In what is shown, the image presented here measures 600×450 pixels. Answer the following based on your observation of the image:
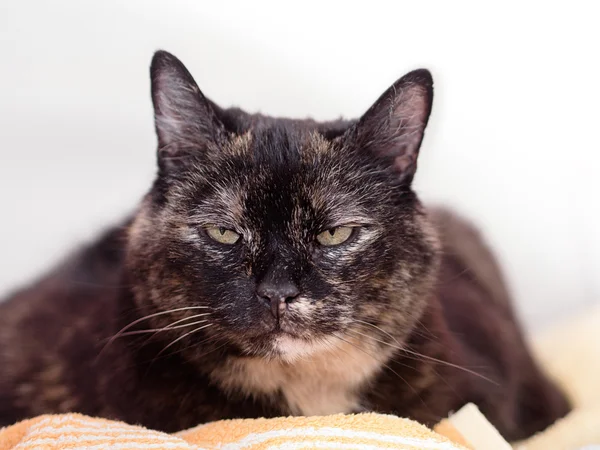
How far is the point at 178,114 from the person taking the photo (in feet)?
4.22

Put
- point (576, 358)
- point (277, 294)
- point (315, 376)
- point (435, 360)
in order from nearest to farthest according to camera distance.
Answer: point (277, 294)
point (315, 376)
point (435, 360)
point (576, 358)

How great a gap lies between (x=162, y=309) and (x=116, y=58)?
0.74 meters

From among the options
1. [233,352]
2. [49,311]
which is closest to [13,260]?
[49,311]

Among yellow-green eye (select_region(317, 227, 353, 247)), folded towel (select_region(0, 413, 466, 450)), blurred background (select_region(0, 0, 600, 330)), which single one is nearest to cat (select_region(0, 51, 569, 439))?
yellow-green eye (select_region(317, 227, 353, 247))

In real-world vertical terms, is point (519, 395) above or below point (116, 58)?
below

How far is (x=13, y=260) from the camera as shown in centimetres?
171

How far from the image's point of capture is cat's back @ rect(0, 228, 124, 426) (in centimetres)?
145

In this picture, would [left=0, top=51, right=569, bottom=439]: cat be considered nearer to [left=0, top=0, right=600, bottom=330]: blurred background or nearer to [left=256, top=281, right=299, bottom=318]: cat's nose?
[left=256, top=281, right=299, bottom=318]: cat's nose

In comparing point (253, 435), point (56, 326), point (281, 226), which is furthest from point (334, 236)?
point (56, 326)

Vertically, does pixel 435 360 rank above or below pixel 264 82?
below

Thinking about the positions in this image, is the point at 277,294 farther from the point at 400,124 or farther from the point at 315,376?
the point at 400,124

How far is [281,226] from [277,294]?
0.46ft

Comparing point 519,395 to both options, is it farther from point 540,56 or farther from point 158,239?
point 158,239

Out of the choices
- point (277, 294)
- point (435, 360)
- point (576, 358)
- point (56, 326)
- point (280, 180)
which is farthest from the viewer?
point (576, 358)
